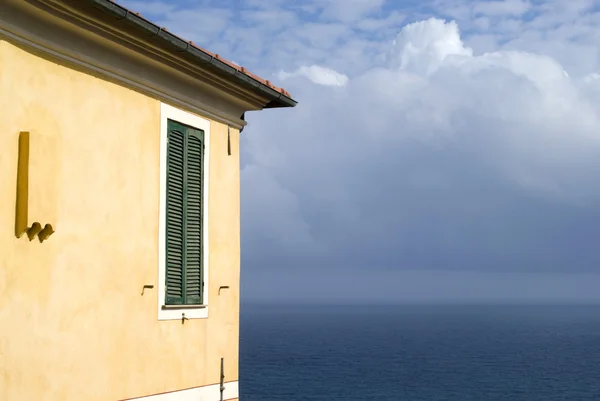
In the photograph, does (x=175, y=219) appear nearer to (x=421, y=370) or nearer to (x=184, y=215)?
(x=184, y=215)

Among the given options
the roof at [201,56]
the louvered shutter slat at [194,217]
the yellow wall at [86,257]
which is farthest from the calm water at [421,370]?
the yellow wall at [86,257]

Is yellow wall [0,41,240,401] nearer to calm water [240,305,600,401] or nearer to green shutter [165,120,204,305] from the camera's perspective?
green shutter [165,120,204,305]

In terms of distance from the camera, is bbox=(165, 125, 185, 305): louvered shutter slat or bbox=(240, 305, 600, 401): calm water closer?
bbox=(165, 125, 185, 305): louvered shutter slat

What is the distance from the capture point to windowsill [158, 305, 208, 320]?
34.0ft

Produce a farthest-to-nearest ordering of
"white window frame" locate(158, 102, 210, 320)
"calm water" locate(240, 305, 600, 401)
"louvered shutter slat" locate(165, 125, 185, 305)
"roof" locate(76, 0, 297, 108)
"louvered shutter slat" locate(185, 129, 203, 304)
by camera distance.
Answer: "calm water" locate(240, 305, 600, 401) → "louvered shutter slat" locate(185, 129, 203, 304) → "louvered shutter slat" locate(165, 125, 185, 305) → "white window frame" locate(158, 102, 210, 320) → "roof" locate(76, 0, 297, 108)

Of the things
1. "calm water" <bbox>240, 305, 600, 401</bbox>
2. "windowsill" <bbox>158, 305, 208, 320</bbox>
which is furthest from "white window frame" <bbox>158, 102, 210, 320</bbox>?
"calm water" <bbox>240, 305, 600, 401</bbox>

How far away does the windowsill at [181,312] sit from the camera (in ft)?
34.0

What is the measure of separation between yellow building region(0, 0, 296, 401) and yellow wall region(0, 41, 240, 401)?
0.02m

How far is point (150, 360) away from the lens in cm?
1015

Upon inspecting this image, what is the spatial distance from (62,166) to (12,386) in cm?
210

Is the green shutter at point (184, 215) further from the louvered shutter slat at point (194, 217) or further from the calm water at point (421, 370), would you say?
the calm water at point (421, 370)

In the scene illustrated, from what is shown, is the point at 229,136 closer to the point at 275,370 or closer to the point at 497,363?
the point at 275,370

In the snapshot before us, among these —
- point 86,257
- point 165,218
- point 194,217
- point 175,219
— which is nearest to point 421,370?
point 194,217

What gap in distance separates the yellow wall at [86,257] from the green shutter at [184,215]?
30 centimetres
